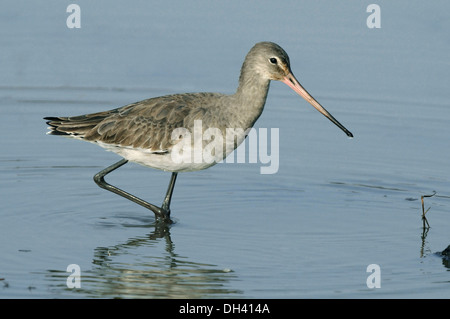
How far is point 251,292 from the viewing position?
865cm

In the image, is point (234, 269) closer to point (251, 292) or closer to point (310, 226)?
point (251, 292)

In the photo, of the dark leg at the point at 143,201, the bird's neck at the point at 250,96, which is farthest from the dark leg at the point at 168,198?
the bird's neck at the point at 250,96

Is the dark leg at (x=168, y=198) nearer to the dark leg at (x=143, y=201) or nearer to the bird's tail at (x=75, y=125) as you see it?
the dark leg at (x=143, y=201)

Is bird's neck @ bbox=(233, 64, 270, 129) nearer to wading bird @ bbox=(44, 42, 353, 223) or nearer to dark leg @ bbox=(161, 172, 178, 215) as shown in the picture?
wading bird @ bbox=(44, 42, 353, 223)

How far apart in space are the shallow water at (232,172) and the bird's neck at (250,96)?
1.09 meters

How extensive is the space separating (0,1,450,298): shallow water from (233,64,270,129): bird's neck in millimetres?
1089

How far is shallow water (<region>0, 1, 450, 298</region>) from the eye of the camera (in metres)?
9.12

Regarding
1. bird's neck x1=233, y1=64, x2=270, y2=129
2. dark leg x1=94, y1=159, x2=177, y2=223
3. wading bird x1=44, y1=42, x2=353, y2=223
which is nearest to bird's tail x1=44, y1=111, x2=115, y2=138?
wading bird x1=44, y1=42, x2=353, y2=223

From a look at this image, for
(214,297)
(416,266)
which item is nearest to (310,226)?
(416,266)

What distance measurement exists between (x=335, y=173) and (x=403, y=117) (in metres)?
2.01

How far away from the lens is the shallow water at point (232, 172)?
29.9 feet

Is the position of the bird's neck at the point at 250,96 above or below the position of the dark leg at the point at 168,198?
above

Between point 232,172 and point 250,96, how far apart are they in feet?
6.96

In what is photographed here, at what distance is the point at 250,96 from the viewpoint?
10.2 metres
